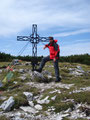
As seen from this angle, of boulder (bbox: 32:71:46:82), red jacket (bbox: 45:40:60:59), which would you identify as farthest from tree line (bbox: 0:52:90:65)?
red jacket (bbox: 45:40:60:59)

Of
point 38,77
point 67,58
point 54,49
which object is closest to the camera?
point 54,49

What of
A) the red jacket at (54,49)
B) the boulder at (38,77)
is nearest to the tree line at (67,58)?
the boulder at (38,77)

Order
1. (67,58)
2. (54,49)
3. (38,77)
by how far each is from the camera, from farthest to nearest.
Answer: (67,58) → (38,77) → (54,49)

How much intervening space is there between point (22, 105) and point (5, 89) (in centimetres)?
296

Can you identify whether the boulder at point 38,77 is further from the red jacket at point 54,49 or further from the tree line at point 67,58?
the tree line at point 67,58

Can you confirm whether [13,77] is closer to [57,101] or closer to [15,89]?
[15,89]

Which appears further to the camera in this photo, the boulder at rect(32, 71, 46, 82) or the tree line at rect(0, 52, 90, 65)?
the tree line at rect(0, 52, 90, 65)

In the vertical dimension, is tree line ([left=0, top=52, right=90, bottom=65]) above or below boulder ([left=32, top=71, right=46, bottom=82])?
above

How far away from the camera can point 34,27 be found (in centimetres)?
1284

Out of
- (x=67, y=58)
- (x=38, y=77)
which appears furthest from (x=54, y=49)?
(x=67, y=58)

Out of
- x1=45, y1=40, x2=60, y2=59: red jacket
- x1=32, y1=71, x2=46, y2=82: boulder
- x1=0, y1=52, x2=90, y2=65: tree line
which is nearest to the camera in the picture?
x1=45, y1=40, x2=60, y2=59: red jacket

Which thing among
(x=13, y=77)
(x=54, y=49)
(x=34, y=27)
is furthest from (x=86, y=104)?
(x=34, y=27)

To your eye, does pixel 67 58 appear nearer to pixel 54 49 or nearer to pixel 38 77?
pixel 38 77

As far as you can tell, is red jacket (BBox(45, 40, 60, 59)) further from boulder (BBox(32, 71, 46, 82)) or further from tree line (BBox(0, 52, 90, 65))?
tree line (BBox(0, 52, 90, 65))
